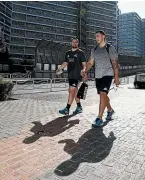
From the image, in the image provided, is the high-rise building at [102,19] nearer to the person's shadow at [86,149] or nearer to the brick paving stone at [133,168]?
the person's shadow at [86,149]

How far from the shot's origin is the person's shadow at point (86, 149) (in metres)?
2.76

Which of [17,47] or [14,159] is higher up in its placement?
[17,47]

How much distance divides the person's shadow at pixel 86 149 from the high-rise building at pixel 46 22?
91.8m

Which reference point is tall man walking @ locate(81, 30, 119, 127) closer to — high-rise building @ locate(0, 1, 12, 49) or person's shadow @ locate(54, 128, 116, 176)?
person's shadow @ locate(54, 128, 116, 176)

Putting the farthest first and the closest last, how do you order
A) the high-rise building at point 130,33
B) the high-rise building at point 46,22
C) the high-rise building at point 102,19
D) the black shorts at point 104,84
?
the high-rise building at point 130,33 < the high-rise building at point 102,19 < the high-rise building at point 46,22 < the black shorts at point 104,84

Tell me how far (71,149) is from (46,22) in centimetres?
10817

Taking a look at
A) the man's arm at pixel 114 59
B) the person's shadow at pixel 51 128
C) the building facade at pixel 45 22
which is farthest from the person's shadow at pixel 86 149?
the building facade at pixel 45 22

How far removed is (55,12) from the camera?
10900 cm

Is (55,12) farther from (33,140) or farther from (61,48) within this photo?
(33,140)

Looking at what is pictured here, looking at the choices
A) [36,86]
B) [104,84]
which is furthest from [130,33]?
[104,84]

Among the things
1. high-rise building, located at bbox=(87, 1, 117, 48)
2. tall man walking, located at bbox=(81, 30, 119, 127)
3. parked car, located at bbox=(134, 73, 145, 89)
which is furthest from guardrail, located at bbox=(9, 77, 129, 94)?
high-rise building, located at bbox=(87, 1, 117, 48)

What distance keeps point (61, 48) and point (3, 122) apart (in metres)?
26.7

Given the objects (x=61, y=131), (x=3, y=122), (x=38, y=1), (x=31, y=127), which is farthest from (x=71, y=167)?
(x=38, y=1)

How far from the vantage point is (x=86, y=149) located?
11.1ft
